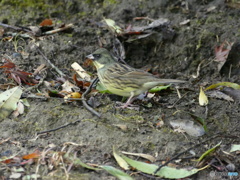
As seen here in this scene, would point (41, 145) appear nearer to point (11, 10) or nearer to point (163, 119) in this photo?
point (163, 119)

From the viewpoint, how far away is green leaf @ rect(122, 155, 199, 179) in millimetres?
4086

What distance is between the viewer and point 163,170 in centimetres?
413

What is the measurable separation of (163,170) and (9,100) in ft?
7.61

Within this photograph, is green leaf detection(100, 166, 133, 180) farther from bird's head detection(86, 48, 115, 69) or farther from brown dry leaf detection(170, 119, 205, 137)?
bird's head detection(86, 48, 115, 69)

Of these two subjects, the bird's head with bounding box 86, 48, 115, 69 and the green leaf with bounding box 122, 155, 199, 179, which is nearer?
the green leaf with bounding box 122, 155, 199, 179

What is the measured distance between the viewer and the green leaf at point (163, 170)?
4086 millimetres

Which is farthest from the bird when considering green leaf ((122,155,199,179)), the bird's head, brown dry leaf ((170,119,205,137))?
green leaf ((122,155,199,179))

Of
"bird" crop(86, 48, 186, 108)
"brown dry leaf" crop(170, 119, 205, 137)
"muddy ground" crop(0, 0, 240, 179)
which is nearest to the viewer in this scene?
"muddy ground" crop(0, 0, 240, 179)

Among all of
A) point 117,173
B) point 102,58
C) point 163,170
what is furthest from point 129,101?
point 117,173

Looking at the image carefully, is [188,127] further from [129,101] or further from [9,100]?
[9,100]

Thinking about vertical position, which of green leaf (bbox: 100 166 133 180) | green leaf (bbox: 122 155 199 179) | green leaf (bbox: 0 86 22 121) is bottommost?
green leaf (bbox: 122 155 199 179)

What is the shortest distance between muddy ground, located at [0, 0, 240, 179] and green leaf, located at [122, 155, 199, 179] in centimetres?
8

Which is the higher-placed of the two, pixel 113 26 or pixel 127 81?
pixel 113 26

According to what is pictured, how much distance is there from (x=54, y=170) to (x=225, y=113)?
2.62 metres
